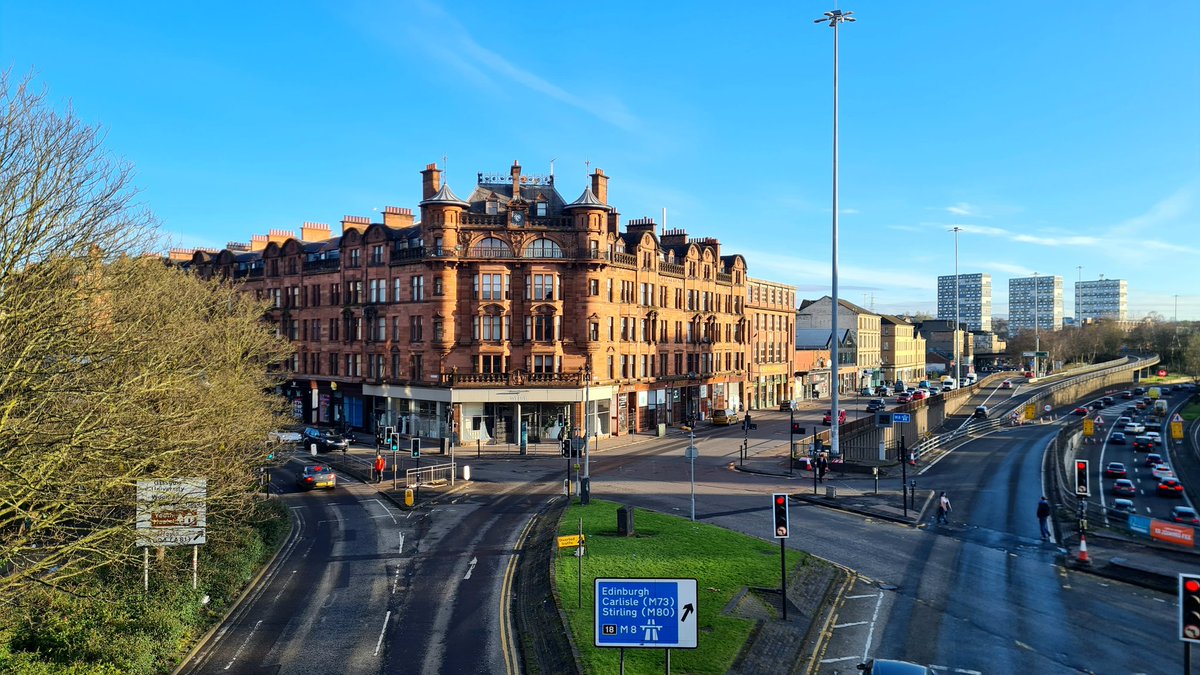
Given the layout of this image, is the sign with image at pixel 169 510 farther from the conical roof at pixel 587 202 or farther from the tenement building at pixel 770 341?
the tenement building at pixel 770 341

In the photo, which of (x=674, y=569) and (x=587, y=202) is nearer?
(x=674, y=569)

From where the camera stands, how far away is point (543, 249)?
58094mm

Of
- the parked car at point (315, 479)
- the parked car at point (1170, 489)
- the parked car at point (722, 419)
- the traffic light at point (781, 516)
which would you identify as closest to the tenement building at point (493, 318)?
the parked car at point (722, 419)

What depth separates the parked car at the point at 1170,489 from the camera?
166 feet

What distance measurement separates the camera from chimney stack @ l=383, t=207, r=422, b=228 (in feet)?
219

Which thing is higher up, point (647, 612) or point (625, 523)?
point (647, 612)

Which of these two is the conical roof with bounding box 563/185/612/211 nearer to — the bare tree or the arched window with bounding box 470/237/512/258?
the arched window with bounding box 470/237/512/258

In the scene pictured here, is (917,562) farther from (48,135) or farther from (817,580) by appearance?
(48,135)

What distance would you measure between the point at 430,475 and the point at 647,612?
33.1m

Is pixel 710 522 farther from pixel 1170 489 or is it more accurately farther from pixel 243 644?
pixel 1170 489

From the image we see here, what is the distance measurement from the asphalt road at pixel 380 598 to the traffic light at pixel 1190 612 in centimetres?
1363

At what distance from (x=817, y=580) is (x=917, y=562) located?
553 centimetres

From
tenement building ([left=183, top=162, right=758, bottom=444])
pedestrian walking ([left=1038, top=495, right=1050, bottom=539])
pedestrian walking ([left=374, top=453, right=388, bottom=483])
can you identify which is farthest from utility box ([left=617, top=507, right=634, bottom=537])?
tenement building ([left=183, top=162, right=758, bottom=444])

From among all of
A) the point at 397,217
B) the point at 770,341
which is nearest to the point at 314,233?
the point at 397,217
